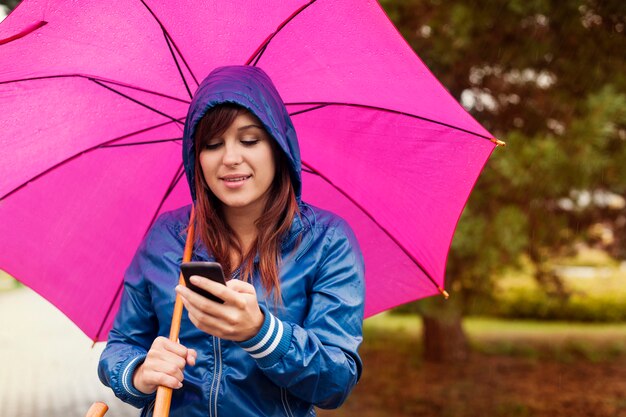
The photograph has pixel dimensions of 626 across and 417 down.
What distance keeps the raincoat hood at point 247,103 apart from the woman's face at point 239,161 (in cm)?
4

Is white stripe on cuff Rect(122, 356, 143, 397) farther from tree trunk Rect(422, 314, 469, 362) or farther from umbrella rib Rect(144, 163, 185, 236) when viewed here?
tree trunk Rect(422, 314, 469, 362)

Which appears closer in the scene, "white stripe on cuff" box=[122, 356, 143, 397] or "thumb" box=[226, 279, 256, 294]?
"thumb" box=[226, 279, 256, 294]

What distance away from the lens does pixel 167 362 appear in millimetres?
1757

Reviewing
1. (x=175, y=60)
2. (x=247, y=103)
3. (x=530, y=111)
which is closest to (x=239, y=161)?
(x=247, y=103)

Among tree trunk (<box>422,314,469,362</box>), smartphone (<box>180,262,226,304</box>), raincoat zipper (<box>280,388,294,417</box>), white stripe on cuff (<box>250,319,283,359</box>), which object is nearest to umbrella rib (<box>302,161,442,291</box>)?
raincoat zipper (<box>280,388,294,417</box>)

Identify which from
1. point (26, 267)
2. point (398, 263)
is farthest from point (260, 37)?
point (26, 267)

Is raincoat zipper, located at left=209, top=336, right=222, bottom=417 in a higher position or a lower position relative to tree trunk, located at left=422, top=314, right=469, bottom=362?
lower

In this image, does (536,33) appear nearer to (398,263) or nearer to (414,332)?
(398,263)

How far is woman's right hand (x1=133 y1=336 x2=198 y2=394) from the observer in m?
1.76

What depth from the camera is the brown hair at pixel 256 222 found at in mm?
1943

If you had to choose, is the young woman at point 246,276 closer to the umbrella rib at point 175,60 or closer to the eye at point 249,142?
the eye at point 249,142

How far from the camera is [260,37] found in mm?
2268

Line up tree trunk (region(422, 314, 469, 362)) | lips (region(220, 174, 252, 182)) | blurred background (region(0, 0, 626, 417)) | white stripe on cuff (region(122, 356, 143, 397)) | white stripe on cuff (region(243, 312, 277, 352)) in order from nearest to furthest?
white stripe on cuff (region(243, 312, 277, 352)) < white stripe on cuff (region(122, 356, 143, 397)) < lips (region(220, 174, 252, 182)) < blurred background (region(0, 0, 626, 417)) < tree trunk (region(422, 314, 469, 362))

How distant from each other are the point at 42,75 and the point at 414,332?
12731 millimetres
